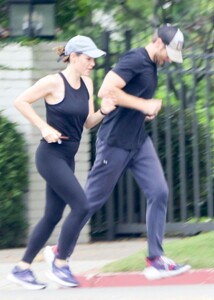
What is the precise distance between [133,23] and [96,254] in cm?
374

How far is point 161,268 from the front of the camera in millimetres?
7211

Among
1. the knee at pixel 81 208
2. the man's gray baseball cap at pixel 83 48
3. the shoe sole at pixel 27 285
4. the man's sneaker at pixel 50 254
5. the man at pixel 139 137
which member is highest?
the man's gray baseball cap at pixel 83 48

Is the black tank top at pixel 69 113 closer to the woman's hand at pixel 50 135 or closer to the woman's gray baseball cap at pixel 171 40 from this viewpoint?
the woman's hand at pixel 50 135

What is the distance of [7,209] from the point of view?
30.7 feet

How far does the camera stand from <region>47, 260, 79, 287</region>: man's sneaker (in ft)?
23.3

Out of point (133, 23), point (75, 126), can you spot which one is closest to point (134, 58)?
point (75, 126)

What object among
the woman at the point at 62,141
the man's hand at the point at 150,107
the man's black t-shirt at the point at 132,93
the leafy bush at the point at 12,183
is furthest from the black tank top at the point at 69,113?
the leafy bush at the point at 12,183

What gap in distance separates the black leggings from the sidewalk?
42cm

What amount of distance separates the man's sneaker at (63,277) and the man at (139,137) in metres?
0.23

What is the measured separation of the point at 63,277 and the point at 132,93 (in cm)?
136

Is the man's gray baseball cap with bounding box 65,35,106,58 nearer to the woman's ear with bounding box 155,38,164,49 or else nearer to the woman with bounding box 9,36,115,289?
the woman with bounding box 9,36,115,289

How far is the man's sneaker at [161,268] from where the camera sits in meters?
7.21

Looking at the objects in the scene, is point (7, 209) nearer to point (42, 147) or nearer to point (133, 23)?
point (42, 147)

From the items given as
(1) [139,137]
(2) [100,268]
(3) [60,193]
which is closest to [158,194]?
(1) [139,137]
